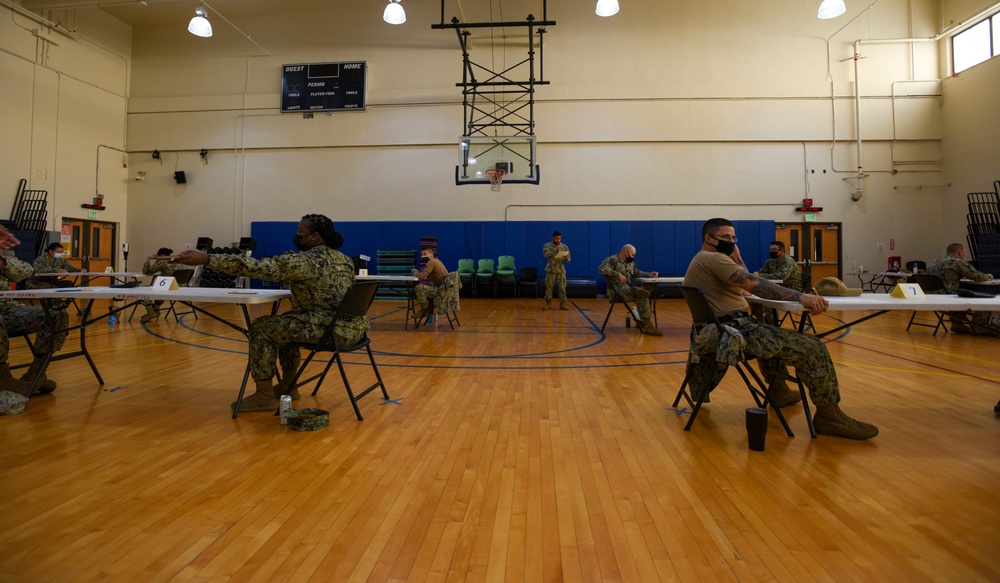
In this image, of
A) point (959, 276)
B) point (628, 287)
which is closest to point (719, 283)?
A: point (628, 287)

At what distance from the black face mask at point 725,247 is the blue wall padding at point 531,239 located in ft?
33.3

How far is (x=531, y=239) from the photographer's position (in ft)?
43.7

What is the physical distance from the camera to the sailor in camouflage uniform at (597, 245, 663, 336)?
271 inches

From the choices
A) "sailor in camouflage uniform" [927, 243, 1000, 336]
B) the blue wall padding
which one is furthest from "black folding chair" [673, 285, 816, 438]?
the blue wall padding

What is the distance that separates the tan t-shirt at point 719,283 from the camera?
9.43 ft

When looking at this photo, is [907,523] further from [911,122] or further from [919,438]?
[911,122]

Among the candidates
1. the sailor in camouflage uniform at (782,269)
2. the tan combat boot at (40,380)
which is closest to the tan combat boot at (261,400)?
the tan combat boot at (40,380)

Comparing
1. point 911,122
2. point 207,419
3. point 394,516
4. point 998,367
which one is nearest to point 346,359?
point 207,419

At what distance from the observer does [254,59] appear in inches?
545

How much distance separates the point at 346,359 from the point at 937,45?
1647 centimetres

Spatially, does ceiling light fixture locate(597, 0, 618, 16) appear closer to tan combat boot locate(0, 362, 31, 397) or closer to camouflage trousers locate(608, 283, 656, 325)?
camouflage trousers locate(608, 283, 656, 325)

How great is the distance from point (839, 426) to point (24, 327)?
224 inches

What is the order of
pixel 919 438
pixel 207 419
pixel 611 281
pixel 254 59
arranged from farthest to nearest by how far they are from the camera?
pixel 254 59
pixel 611 281
pixel 207 419
pixel 919 438

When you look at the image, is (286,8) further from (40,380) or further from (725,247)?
(725,247)
